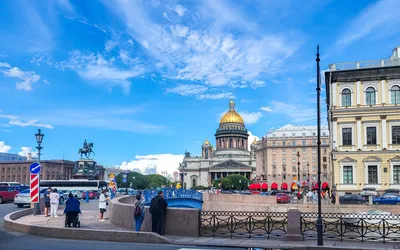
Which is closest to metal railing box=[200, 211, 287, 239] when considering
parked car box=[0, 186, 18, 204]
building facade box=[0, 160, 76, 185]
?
parked car box=[0, 186, 18, 204]

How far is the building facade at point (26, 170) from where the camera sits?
14488 centimetres

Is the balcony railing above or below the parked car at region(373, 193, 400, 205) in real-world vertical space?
above

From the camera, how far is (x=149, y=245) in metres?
16.8

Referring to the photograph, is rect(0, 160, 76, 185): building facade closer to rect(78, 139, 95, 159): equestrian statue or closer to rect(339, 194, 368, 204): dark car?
rect(78, 139, 95, 159): equestrian statue

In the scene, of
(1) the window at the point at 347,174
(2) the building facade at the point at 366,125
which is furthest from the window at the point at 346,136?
(1) the window at the point at 347,174

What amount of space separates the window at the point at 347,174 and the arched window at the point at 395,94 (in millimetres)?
9092

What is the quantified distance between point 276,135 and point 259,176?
15.4 meters

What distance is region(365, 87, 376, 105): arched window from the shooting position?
52709mm

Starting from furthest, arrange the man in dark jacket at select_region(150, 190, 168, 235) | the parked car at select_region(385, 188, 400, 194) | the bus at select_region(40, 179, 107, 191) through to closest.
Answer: the bus at select_region(40, 179, 107, 191) < the parked car at select_region(385, 188, 400, 194) < the man in dark jacket at select_region(150, 190, 168, 235)

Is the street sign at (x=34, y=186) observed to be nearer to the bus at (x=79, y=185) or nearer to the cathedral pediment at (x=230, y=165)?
the bus at (x=79, y=185)

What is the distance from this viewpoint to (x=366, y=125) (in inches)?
2074

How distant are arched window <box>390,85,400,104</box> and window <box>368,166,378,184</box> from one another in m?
7.92

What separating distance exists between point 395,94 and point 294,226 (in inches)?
1571

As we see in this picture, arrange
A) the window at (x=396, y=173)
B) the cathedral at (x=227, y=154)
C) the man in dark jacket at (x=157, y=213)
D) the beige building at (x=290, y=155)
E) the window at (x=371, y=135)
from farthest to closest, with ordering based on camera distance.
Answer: the cathedral at (x=227, y=154) < the beige building at (x=290, y=155) < the window at (x=371, y=135) < the window at (x=396, y=173) < the man in dark jacket at (x=157, y=213)
